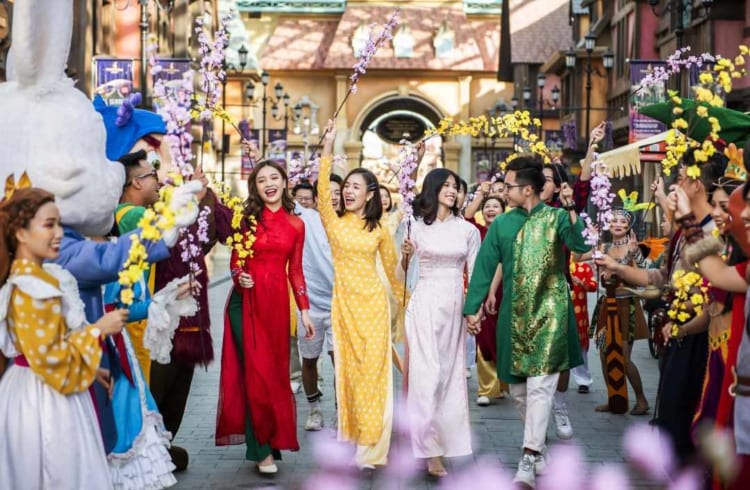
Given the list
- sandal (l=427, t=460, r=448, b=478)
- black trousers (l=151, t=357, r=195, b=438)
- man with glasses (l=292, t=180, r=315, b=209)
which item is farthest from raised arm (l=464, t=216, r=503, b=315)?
man with glasses (l=292, t=180, r=315, b=209)

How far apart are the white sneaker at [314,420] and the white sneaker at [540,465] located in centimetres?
239

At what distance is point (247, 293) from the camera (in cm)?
853

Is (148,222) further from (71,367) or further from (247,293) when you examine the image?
(247,293)

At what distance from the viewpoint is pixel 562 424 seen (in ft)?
32.4

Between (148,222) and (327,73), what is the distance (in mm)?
57027

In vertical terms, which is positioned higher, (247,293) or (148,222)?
(148,222)

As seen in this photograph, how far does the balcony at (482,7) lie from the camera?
63062 mm

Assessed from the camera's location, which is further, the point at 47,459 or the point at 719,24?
the point at 719,24

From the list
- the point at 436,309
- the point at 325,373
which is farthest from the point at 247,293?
the point at 325,373

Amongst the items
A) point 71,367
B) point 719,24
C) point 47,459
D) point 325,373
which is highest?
point 719,24

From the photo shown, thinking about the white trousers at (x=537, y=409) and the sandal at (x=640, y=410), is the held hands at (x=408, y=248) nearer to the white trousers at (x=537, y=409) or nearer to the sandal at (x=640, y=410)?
the white trousers at (x=537, y=409)

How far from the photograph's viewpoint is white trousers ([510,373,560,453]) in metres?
8.05

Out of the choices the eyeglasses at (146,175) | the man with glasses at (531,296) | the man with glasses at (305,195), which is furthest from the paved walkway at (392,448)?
the eyeglasses at (146,175)

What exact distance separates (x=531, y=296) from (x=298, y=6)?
2241 inches
